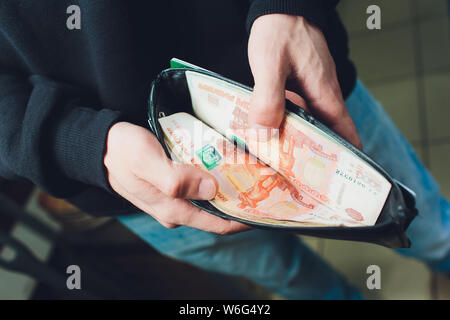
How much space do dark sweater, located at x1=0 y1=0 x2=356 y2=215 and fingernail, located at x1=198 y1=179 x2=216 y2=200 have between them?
0.16 metres

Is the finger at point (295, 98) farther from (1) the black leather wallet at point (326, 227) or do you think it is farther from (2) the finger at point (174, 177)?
(2) the finger at point (174, 177)

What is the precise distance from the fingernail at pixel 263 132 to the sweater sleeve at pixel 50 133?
21cm

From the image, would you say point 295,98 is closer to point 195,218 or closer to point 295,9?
point 295,9

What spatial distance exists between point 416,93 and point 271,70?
120cm

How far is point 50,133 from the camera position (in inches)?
21.6

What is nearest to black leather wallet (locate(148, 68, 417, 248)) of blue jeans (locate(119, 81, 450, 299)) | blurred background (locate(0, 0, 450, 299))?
blue jeans (locate(119, 81, 450, 299))

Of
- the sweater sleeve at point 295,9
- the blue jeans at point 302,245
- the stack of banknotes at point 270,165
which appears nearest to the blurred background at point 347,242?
the blue jeans at point 302,245

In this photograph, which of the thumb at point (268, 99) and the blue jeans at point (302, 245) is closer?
the thumb at point (268, 99)

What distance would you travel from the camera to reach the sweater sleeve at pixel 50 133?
0.53 meters

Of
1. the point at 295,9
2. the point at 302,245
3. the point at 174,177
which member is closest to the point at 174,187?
the point at 174,177

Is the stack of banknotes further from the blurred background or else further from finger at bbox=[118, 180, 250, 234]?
the blurred background
